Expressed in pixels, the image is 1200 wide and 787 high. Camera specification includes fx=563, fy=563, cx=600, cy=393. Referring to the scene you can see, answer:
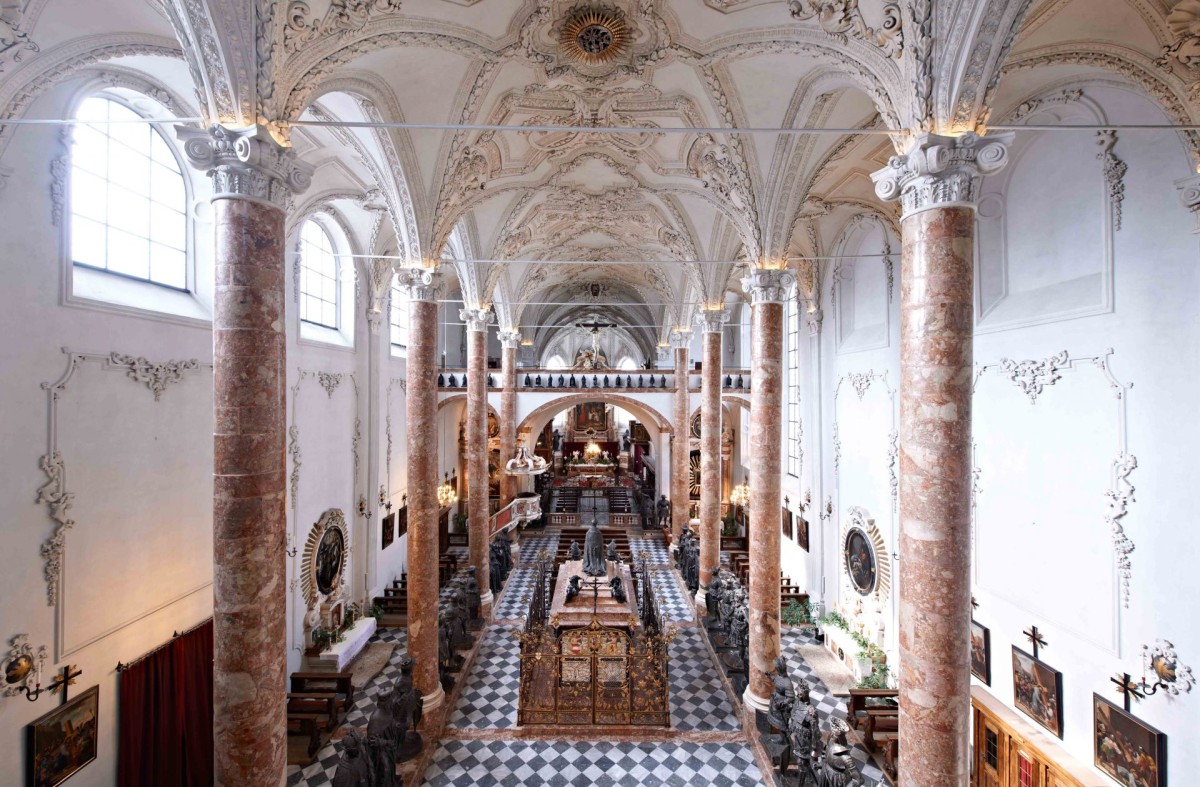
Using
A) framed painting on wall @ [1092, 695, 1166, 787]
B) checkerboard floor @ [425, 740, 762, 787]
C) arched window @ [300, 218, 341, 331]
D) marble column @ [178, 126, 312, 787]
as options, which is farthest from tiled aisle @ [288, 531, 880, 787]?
arched window @ [300, 218, 341, 331]

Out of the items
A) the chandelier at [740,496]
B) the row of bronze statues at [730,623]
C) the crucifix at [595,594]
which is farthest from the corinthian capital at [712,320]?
the chandelier at [740,496]

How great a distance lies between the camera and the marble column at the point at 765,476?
28.8ft

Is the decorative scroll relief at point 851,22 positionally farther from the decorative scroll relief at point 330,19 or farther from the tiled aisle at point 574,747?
the tiled aisle at point 574,747

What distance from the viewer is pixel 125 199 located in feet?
23.7

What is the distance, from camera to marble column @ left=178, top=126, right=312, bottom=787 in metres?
4.32

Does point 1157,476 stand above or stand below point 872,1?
below

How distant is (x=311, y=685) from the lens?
10234 mm

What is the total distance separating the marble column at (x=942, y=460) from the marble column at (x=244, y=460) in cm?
510

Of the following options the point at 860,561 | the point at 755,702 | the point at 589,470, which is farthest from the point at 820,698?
the point at 589,470

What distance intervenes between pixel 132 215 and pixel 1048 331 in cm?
1183

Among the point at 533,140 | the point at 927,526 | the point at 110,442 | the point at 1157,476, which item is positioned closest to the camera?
the point at 927,526

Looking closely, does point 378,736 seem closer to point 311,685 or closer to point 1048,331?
point 311,685

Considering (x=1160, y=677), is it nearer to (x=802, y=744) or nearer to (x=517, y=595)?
(x=802, y=744)

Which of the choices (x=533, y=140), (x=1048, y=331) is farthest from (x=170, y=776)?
(x=1048, y=331)
